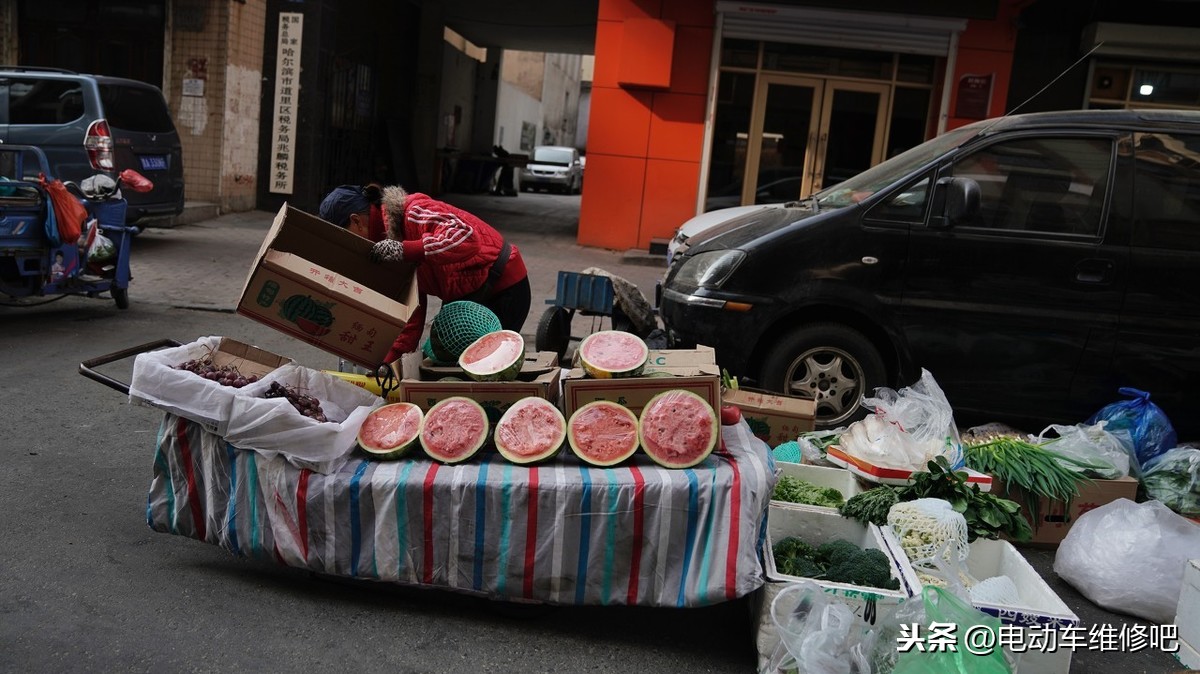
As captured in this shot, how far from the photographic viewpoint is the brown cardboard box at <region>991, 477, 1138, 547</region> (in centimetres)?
468

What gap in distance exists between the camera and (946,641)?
113 inches

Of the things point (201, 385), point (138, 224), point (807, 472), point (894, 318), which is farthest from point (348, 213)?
point (138, 224)

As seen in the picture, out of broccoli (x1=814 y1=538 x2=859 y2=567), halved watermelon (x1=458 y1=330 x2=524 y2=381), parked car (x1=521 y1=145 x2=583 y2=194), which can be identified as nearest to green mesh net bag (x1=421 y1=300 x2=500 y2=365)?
halved watermelon (x1=458 y1=330 x2=524 y2=381)

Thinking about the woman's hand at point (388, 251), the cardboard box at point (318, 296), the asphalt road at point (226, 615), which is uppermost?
the woman's hand at point (388, 251)

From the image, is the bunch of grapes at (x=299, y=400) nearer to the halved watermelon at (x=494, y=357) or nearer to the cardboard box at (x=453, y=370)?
the cardboard box at (x=453, y=370)

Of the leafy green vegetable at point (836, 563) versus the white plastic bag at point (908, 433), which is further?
the white plastic bag at point (908, 433)

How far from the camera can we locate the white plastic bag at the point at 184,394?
3.61 meters

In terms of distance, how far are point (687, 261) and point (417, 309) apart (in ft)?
7.59

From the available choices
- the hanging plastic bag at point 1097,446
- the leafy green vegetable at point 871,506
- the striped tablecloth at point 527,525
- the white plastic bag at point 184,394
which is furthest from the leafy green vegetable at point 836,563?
the white plastic bag at point 184,394

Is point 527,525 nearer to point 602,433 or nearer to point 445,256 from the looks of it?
point 602,433

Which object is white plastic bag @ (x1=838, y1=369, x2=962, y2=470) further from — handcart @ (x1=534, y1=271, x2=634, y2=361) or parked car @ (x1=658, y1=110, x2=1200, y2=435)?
handcart @ (x1=534, y1=271, x2=634, y2=361)

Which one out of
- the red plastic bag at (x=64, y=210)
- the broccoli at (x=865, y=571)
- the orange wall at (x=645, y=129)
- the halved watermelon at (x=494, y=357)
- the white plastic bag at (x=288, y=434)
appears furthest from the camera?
the orange wall at (x=645, y=129)

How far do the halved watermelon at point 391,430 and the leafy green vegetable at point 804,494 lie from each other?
1621 millimetres

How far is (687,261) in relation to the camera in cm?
628
